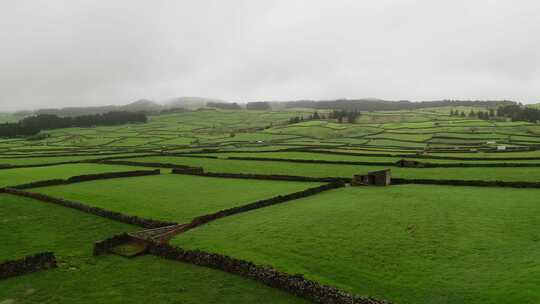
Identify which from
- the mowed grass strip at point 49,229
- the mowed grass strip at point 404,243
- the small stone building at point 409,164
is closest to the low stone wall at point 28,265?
the mowed grass strip at point 49,229

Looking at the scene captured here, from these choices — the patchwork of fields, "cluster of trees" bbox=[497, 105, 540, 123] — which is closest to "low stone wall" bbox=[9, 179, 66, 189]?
the patchwork of fields

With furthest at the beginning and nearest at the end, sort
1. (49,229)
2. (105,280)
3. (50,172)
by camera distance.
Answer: (50,172)
(49,229)
(105,280)

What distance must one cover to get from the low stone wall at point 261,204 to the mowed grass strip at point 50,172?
26.0 metres

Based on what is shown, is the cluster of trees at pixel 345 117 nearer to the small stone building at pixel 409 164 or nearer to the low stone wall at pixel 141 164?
the small stone building at pixel 409 164

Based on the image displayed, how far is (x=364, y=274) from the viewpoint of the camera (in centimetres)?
1714

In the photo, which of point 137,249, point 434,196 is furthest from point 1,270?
point 434,196

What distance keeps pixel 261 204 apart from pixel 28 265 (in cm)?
1553

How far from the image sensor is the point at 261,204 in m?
30.5

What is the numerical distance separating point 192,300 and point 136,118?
166 meters

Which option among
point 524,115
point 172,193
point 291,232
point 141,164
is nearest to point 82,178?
point 141,164

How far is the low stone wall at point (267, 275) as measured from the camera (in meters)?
15.6

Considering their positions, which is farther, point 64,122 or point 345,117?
point 64,122

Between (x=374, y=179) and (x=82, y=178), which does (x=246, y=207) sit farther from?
(x=82, y=178)

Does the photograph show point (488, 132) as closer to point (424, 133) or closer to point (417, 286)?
point (424, 133)
